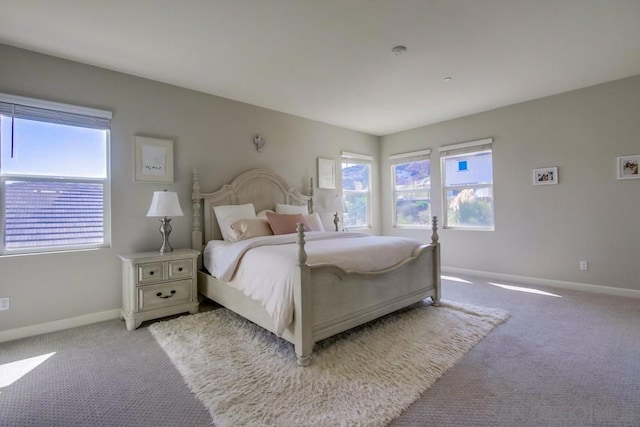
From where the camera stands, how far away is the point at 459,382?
5.98 ft

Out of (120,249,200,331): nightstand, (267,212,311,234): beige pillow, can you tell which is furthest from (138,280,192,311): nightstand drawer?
(267,212,311,234): beige pillow

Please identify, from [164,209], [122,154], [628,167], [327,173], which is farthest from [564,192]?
[122,154]

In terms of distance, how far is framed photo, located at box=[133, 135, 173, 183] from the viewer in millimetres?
3123

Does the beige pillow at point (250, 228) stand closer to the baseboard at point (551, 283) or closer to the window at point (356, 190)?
the window at point (356, 190)

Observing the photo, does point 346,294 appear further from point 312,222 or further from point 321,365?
point 312,222

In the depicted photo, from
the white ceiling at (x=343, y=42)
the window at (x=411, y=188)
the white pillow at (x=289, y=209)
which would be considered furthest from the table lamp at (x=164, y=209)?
the window at (x=411, y=188)

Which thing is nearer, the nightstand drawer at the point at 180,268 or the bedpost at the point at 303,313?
the bedpost at the point at 303,313

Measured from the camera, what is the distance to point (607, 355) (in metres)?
2.11

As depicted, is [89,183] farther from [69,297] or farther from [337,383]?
[337,383]

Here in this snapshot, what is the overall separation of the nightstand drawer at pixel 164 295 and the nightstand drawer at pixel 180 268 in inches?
2.4

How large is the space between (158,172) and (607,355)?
4131mm

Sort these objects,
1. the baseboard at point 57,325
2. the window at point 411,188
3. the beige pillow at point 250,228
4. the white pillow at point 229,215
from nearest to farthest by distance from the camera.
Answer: the baseboard at point 57,325, the beige pillow at point 250,228, the white pillow at point 229,215, the window at point 411,188

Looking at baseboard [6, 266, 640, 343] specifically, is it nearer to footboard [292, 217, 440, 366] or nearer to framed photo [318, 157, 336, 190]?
footboard [292, 217, 440, 366]

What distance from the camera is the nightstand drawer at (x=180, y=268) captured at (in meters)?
2.89
